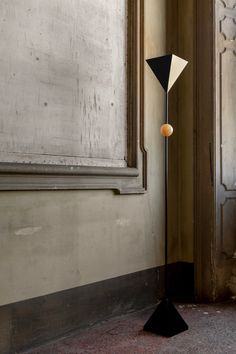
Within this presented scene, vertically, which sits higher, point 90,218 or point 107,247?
point 90,218

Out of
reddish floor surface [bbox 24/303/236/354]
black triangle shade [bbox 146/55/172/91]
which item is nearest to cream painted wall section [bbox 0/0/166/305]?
reddish floor surface [bbox 24/303/236/354]

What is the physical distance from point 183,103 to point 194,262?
113cm

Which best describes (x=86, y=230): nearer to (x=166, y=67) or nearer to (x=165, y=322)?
(x=165, y=322)

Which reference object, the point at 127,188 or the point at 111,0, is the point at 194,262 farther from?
Result: the point at 111,0

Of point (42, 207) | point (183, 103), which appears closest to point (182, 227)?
point (183, 103)

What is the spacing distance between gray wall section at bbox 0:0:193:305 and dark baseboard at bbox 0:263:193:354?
0.15 feet

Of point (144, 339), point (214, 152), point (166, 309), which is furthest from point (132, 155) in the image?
point (144, 339)

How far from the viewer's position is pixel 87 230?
2449 millimetres

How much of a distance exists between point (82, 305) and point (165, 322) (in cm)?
46

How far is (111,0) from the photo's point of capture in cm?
268

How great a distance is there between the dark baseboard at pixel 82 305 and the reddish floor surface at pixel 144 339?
0.19 feet

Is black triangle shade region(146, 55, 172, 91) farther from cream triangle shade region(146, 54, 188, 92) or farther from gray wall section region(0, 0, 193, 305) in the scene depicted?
gray wall section region(0, 0, 193, 305)

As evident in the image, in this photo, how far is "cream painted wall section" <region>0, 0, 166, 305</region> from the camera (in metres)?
2.08

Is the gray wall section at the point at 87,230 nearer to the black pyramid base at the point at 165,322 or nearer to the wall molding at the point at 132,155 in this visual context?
the wall molding at the point at 132,155
